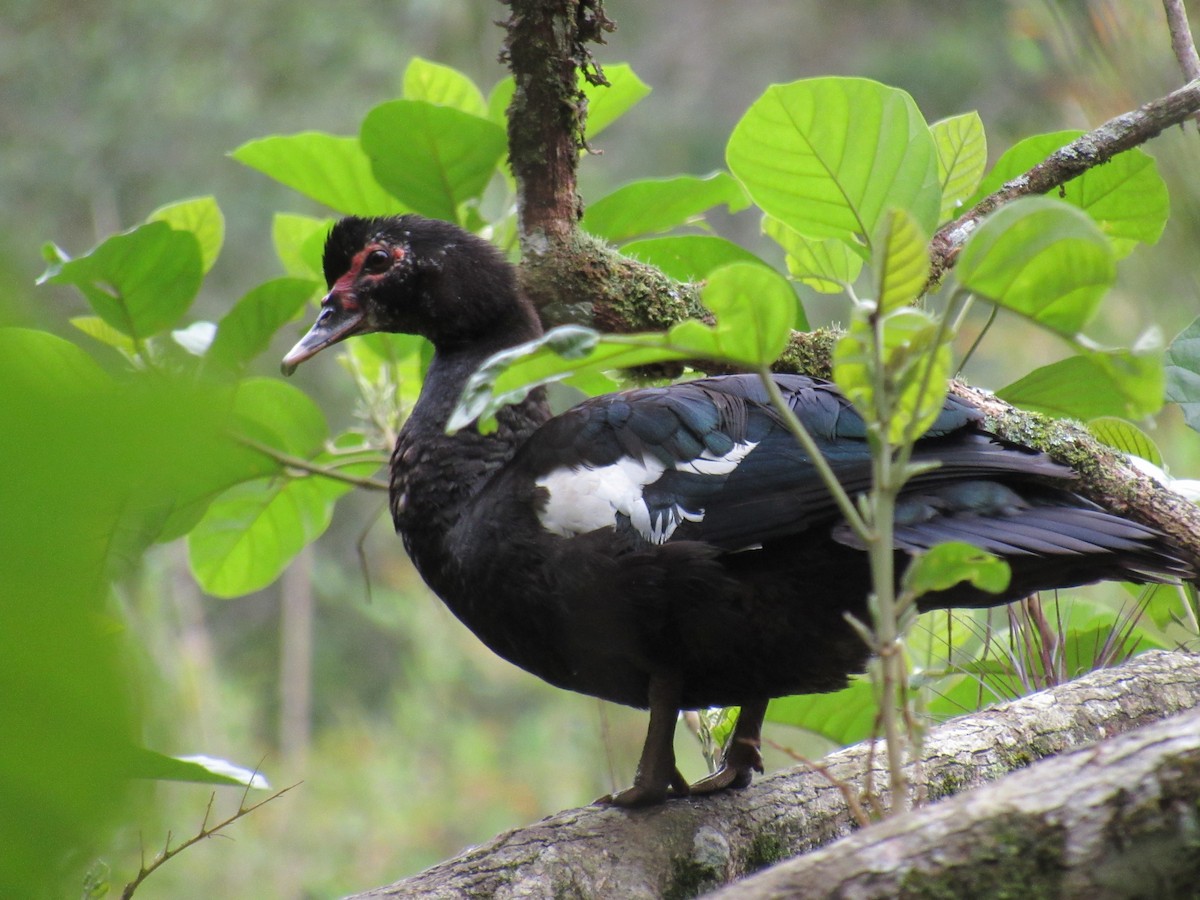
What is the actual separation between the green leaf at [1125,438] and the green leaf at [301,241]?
1.94 meters

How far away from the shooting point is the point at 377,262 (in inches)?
109

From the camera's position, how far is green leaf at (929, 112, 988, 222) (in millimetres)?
2361

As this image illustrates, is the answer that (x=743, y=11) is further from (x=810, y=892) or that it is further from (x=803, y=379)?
(x=810, y=892)

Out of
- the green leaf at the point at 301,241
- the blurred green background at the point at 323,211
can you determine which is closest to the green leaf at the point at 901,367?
the green leaf at the point at 301,241

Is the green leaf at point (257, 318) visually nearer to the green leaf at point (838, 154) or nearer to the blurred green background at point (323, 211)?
the green leaf at point (838, 154)

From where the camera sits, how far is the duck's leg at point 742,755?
2316mm

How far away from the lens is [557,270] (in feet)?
8.14

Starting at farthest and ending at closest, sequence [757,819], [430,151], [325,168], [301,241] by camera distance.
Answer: [301,241]
[325,168]
[430,151]
[757,819]

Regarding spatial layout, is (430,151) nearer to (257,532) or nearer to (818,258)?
(818,258)

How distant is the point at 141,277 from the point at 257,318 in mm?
252

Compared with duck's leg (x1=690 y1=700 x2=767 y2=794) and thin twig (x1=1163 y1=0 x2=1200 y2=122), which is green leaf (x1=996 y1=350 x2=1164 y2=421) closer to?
thin twig (x1=1163 y1=0 x2=1200 y2=122)

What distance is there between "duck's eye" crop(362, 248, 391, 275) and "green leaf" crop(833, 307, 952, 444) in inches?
Answer: 67.5

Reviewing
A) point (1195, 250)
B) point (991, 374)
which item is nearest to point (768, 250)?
point (991, 374)

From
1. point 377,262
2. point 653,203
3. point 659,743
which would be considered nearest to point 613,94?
point 653,203
